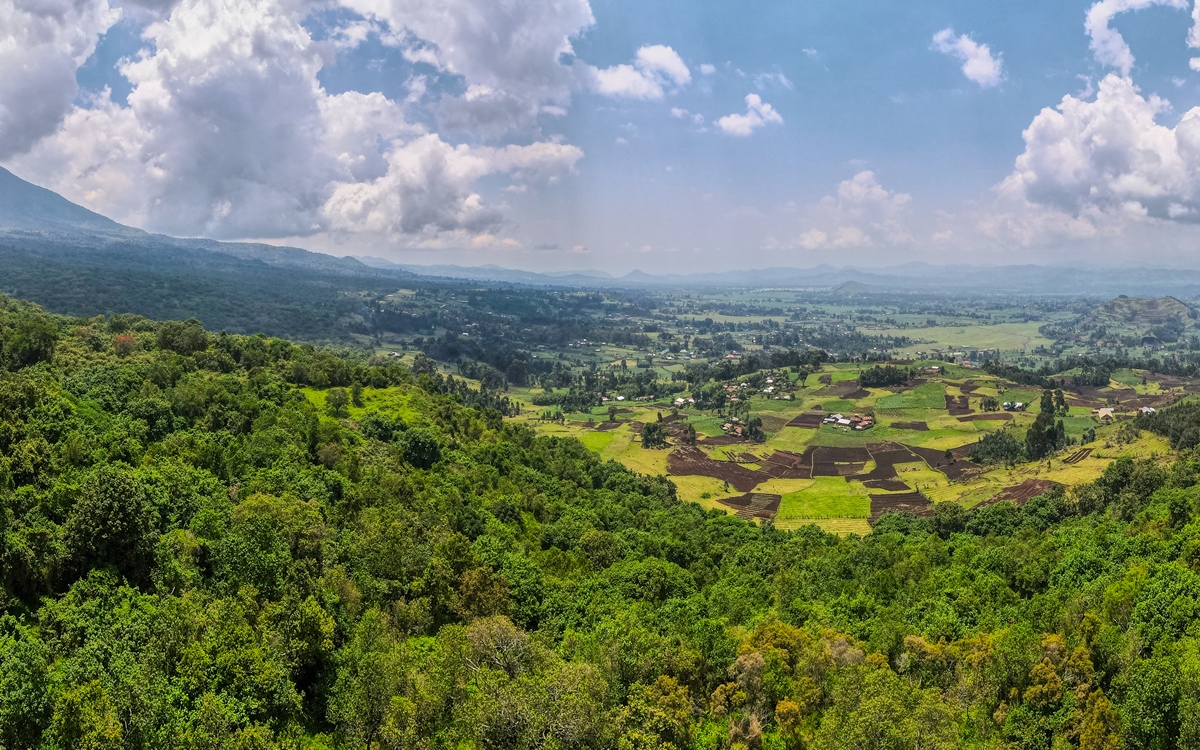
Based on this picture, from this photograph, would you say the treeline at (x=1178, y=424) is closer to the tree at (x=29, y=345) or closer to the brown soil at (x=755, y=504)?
the brown soil at (x=755, y=504)

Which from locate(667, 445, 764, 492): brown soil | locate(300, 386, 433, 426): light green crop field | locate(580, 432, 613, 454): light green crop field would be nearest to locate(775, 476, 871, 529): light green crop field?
locate(667, 445, 764, 492): brown soil

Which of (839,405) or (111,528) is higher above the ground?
(111,528)

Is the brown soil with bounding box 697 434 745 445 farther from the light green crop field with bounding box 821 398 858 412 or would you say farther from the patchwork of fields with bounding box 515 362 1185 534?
the light green crop field with bounding box 821 398 858 412

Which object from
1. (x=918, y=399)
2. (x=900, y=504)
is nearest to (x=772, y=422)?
(x=918, y=399)

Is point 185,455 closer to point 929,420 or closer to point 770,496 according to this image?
point 770,496

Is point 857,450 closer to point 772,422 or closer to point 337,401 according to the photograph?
point 772,422
